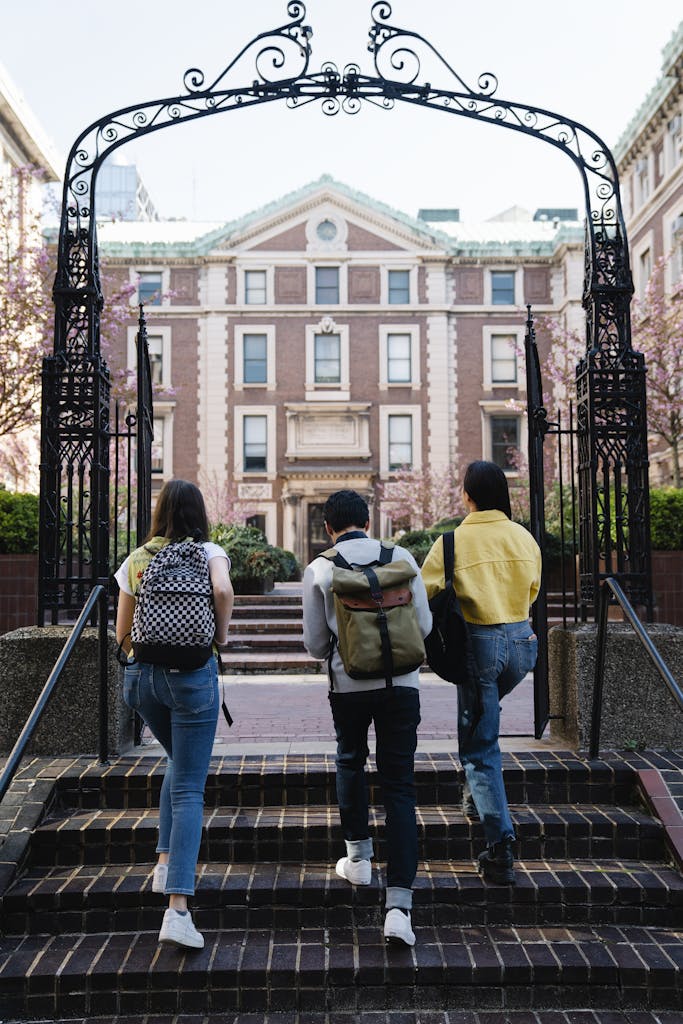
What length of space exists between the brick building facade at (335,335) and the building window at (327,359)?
0.05 m

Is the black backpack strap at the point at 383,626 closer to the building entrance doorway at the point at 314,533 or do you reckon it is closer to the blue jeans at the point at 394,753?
the blue jeans at the point at 394,753

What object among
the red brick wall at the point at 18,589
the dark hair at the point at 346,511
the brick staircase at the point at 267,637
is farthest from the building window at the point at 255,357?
the dark hair at the point at 346,511

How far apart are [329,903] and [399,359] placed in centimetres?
3230

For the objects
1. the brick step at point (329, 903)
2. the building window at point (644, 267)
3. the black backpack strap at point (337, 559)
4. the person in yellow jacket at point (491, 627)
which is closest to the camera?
the black backpack strap at point (337, 559)

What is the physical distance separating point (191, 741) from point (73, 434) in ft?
8.97

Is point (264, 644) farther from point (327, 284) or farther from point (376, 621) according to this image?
point (327, 284)

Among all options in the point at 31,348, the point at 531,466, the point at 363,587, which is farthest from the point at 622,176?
the point at 363,587

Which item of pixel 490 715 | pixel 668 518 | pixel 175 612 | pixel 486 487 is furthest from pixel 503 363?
pixel 175 612

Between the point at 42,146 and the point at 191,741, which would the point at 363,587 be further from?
the point at 42,146

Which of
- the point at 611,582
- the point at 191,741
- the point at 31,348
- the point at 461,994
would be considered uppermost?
the point at 31,348

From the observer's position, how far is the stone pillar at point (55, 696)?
5.38m

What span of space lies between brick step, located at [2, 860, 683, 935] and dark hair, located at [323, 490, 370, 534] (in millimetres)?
1736

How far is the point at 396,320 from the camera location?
35312 millimetres

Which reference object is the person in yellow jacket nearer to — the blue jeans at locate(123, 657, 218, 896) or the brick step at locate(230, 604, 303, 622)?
the blue jeans at locate(123, 657, 218, 896)
